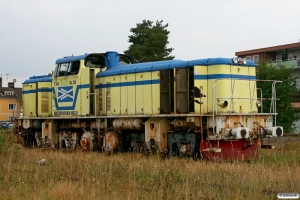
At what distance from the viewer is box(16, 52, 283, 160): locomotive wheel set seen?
13938 mm

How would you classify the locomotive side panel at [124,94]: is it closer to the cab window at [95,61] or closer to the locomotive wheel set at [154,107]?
the locomotive wheel set at [154,107]

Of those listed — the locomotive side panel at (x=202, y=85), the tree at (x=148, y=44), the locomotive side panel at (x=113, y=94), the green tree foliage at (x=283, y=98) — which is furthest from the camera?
the tree at (x=148, y=44)

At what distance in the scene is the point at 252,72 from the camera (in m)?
15.1

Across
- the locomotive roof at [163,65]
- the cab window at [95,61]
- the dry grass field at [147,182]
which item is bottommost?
the dry grass field at [147,182]

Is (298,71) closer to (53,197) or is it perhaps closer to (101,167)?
(101,167)

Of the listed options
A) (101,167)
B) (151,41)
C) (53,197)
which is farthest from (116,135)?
(151,41)

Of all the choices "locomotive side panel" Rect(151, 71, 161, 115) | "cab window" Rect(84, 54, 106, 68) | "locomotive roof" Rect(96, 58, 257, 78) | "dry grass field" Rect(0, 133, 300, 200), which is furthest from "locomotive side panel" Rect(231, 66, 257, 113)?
"cab window" Rect(84, 54, 106, 68)

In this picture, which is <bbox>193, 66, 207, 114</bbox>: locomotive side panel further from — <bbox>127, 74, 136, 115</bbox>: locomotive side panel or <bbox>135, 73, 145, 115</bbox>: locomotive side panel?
<bbox>127, 74, 136, 115</bbox>: locomotive side panel

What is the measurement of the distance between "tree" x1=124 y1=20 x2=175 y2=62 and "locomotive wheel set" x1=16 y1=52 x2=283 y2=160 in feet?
72.6

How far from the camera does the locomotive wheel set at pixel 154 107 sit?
1394 centimetres

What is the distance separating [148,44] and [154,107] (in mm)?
27772

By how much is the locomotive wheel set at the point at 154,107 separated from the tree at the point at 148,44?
22137 mm

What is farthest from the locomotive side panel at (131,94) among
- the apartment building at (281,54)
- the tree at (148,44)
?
the apartment building at (281,54)

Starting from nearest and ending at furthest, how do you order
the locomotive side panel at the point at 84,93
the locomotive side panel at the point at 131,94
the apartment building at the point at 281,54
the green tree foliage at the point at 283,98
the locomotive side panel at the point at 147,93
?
the locomotive side panel at the point at 147,93 → the locomotive side panel at the point at 131,94 → the locomotive side panel at the point at 84,93 → the green tree foliage at the point at 283,98 → the apartment building at the point at 281,54
